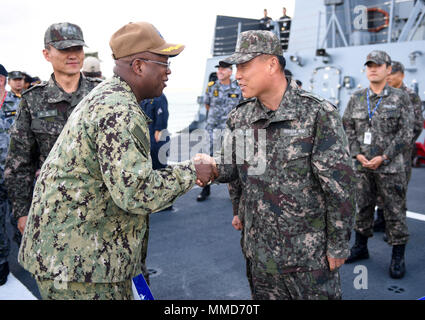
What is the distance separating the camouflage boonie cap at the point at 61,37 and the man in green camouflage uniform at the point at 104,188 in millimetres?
1251

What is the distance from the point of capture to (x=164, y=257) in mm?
4090

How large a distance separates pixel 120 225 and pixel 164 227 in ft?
11.1

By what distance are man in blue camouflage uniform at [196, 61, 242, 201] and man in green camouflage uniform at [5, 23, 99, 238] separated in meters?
3.58

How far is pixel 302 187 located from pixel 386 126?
198 cm

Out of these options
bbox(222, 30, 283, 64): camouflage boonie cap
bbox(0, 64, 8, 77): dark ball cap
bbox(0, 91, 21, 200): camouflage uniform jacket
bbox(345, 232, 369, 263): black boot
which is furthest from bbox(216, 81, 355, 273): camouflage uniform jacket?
bbox(0, 64, 8, 77): dark ball cap

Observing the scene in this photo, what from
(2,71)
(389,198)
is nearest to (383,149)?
(389,198)

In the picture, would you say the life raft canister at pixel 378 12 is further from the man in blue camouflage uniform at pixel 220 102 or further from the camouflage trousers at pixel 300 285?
the camouflage trousers at pixel 300 285

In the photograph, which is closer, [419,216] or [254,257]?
[254,257]

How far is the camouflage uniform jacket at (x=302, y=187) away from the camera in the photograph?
199cm

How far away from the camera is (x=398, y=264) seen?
11.7 feet

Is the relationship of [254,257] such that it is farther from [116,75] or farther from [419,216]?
[419,216]

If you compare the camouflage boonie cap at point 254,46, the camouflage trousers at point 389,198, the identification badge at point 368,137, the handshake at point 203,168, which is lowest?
the camouflage trousers at point 389,198

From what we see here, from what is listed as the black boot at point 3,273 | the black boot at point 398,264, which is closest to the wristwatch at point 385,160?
the black boot at point 398,264
